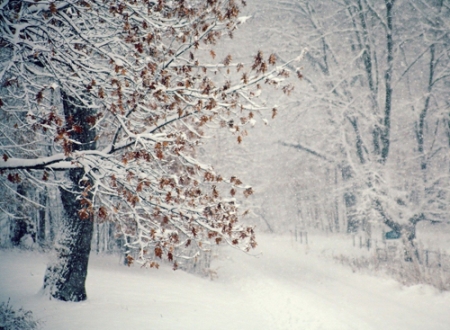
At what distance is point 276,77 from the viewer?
4188 millimetres

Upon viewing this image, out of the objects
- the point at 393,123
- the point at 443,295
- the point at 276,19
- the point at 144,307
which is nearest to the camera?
the point at 144,307

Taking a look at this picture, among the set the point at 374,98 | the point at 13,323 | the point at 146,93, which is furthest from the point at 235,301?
the point at 374,98

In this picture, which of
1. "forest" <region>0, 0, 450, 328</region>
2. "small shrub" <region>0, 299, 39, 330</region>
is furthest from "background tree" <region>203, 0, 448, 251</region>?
"small shrub" <region>0, 299, 39, 330</region>

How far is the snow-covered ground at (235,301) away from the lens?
19.8 ft

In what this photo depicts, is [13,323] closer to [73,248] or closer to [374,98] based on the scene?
[73,248]

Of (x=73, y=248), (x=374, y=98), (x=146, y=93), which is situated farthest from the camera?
(x=374, y=98)

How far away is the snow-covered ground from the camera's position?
6039 mm

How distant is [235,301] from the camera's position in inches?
370

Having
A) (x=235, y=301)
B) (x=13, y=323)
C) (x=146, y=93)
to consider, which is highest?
(x=146, y=93)

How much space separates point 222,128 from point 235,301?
622 cm

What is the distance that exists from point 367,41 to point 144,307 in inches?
647

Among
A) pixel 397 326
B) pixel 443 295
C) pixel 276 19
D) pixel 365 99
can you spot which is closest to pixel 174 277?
pixel 397 326

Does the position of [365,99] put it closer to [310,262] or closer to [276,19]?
[276,19]

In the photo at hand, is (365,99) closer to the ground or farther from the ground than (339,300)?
farther from the ground
